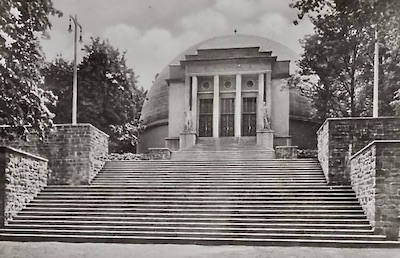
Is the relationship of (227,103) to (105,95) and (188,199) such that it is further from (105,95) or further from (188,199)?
(188,199)

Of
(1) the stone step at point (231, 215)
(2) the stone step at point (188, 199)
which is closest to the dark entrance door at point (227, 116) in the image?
(2) the stone step at point (188, 199)

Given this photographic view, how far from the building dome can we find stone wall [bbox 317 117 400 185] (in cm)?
854

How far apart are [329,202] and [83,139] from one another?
7.49 m

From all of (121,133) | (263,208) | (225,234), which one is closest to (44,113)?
(225,234)

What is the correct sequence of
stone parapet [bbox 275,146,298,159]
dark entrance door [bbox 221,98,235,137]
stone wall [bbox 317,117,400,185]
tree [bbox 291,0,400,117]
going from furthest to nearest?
dark entrance door [bbox 221,98,235,137], stone parapet [bbox 275,146,298,159], tree [bbox 291,0,400,117], stone wall [bbox 317,117,400,185]

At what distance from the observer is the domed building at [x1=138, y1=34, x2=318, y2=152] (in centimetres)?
2269

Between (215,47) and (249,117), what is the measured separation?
3955 millimetres

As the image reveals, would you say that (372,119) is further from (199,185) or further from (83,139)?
(83,139)

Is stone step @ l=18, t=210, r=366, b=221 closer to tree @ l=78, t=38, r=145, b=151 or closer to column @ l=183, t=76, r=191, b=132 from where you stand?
tree @ l=78, t=38, r=145, b=151

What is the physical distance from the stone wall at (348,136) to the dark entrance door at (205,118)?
34.3 feet

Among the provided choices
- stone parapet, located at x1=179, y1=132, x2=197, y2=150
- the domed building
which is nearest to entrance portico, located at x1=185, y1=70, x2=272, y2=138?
the domed building

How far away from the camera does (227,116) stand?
76.8 feet

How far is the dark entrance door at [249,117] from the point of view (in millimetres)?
23125

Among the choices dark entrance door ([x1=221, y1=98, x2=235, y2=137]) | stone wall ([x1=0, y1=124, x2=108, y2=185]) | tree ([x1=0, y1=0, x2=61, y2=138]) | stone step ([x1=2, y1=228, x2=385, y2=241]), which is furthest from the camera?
dark entrance door ([x1=221, y1=98, x2=235, y2=137])
